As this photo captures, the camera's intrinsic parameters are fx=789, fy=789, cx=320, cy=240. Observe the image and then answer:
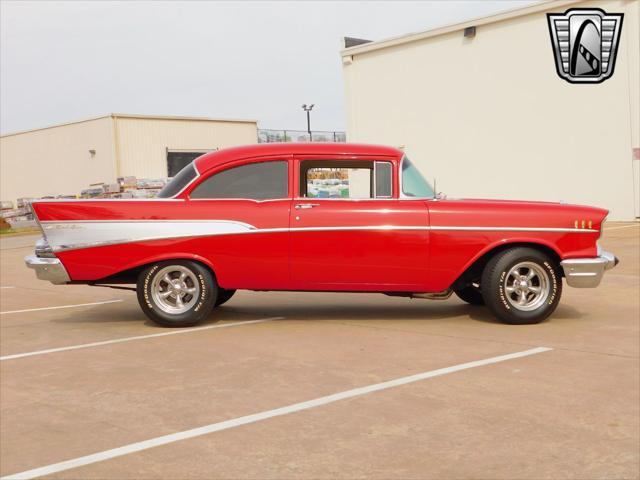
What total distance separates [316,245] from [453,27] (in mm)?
20692

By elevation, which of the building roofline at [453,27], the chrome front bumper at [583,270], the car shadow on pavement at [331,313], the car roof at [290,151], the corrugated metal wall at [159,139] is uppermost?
the building roofline at [453,27]

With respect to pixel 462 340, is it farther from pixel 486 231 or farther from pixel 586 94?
pixel 586 94

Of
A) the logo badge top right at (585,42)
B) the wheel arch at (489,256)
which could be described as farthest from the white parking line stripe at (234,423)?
the logo badge top right at (585,42)

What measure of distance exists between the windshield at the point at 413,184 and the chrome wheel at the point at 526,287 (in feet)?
3.63

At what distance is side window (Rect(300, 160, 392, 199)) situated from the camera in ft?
25.3

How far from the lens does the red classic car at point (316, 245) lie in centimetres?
748

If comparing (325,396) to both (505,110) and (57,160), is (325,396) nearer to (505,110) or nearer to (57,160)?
(505,110)

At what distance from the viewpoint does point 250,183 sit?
7715 millimetres

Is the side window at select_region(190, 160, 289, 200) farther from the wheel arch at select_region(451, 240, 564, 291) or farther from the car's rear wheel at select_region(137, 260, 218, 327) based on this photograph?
the wheel arch at select_region(451, 240, 564, 291)

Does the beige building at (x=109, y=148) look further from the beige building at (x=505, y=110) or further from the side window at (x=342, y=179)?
the side window at (x=342, y=179)

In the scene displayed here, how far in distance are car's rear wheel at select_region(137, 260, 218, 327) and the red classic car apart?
0.04 ft

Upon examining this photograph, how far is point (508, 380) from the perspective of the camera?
5.39 meters

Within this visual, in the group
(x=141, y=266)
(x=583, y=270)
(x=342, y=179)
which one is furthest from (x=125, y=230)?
(x=583, y=270)

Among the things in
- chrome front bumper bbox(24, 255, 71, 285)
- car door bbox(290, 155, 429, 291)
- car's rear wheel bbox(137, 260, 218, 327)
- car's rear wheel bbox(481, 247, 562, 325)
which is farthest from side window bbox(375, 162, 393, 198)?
chrome front bumper bbox(24, 255, 71, 285)
